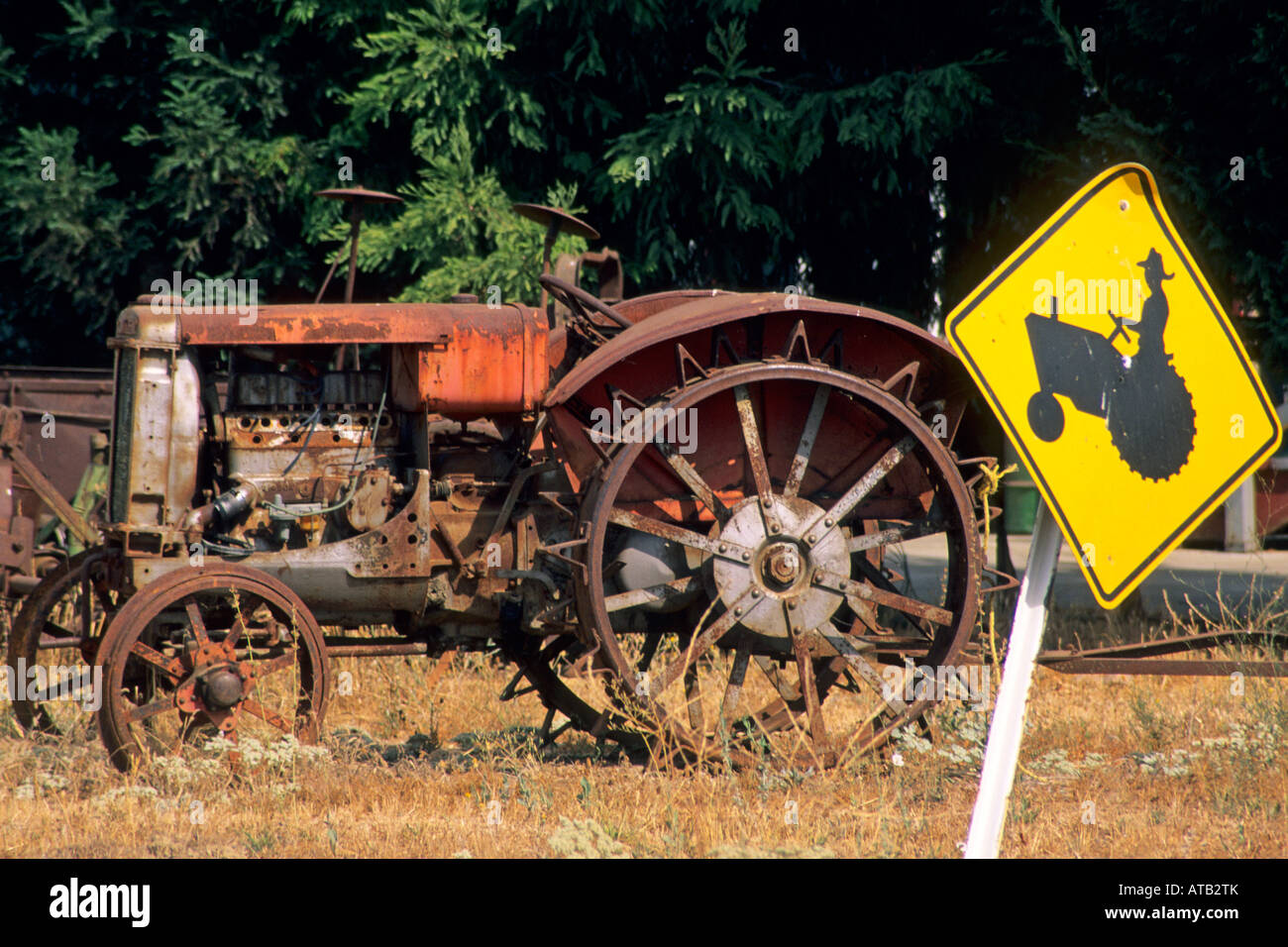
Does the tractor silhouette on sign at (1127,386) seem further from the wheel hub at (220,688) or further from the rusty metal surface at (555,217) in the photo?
the wheel hub at (220,688)

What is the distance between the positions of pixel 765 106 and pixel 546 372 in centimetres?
344

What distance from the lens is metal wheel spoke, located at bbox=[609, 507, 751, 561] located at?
463 centimetres

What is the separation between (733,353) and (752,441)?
14.4 inches

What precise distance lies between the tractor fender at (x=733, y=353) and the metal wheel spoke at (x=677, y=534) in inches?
9.6

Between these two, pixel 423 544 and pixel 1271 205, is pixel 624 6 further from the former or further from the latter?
pixel 423 544

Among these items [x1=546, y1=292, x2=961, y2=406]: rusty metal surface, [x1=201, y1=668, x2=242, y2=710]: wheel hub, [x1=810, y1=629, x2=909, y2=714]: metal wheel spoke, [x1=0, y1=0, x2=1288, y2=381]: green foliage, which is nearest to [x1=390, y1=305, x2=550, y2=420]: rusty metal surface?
[x1=546, y1=292, x2=961, y2=406]: rusty metal surface

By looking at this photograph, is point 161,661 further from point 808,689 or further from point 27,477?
point 27,477

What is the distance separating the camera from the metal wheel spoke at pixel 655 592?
4.65 metres

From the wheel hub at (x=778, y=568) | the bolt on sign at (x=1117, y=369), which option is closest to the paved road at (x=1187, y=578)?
the wheel hub at (x=778, y=568)

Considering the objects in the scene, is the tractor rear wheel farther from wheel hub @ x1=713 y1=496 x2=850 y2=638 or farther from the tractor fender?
the tractor fender

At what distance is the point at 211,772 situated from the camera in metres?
4.32

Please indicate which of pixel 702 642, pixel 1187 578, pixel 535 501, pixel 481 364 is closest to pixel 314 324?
pixel 481 364

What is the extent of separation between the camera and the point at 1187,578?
11266mm

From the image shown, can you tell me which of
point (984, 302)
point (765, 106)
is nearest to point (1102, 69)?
point (765, 106)
